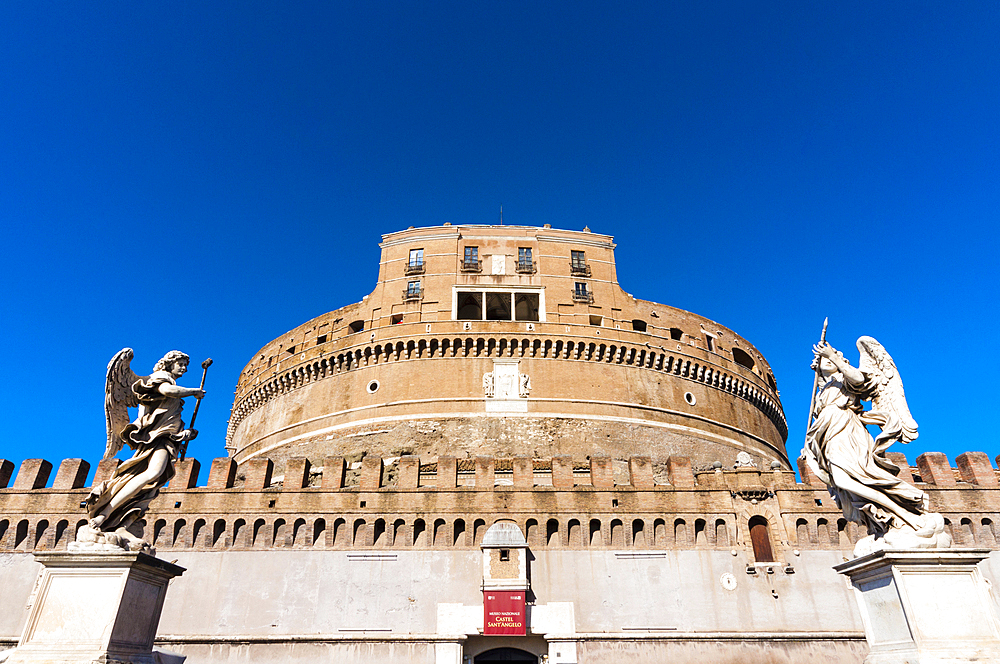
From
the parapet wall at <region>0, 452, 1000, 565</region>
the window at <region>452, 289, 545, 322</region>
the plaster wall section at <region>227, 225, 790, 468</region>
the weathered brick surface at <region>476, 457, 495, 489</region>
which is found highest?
the window at <region>452, 289, 545, 322</region>

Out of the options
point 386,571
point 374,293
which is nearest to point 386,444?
point 374,293

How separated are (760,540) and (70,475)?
18.3 m

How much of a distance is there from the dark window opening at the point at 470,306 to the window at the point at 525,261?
7.53 feet

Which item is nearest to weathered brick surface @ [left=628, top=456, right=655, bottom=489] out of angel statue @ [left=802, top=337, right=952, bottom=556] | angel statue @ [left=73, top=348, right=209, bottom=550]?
angel statue @ [left=802, top=337, right=952, bottom=556]

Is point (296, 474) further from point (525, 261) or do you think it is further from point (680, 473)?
point (525, 261)

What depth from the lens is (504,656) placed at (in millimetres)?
14883

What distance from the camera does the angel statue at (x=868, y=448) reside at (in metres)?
5.38

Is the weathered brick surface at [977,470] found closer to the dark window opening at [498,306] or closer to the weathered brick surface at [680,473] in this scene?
the weathered brick surface at [680,473]

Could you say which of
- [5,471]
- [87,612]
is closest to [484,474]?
[87,612]

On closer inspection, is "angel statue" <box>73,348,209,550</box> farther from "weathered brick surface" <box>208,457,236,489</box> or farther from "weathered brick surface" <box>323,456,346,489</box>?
"weathered brick surface" <box>208,457,236,489</box>

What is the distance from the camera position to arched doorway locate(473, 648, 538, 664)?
A: 14.7m

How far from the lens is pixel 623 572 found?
15.3m

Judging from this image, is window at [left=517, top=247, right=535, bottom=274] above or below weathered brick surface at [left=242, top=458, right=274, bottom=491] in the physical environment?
above

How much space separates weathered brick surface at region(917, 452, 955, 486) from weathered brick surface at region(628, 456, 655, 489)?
7857mm
